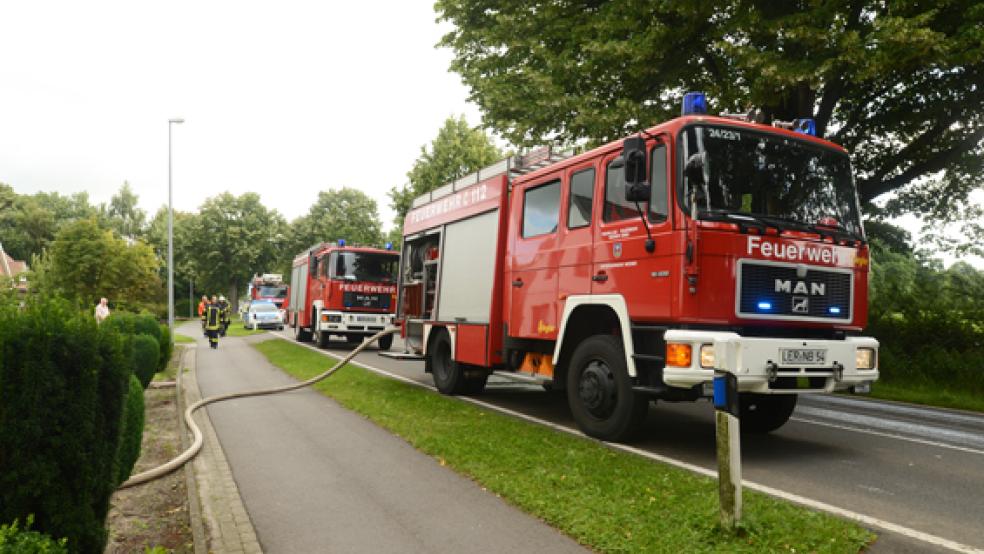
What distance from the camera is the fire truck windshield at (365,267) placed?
20.0 m

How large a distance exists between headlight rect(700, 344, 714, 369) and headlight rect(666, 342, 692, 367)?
0.31 feet

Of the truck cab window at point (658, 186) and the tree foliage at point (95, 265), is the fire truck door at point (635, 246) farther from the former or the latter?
the tree foliage at point (95, 265)

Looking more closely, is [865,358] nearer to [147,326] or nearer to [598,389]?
[598,389]

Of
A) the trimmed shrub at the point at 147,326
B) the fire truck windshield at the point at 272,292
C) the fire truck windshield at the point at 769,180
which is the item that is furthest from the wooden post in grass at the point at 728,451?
the fire truck windshield at the point at 272,292

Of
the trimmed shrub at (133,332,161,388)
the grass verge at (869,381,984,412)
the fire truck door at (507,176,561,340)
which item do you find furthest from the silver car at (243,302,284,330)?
the grass verge at (869,381,984,412)

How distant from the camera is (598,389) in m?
6.68

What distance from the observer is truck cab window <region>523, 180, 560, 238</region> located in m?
7.82

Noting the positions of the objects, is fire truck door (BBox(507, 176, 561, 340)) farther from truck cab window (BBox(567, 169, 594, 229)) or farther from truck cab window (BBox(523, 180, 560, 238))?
truck cab window (BBox(567, 169, 594, 229))

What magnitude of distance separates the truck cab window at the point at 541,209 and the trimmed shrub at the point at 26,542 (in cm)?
579

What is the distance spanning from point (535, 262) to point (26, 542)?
597 centimetres

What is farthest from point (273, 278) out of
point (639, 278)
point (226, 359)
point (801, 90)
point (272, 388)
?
point (639, 278)

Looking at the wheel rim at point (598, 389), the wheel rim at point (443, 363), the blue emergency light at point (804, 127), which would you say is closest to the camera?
the wheel rim at point (598, 389)

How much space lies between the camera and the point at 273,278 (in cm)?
4538

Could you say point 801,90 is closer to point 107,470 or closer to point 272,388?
point 272,388
